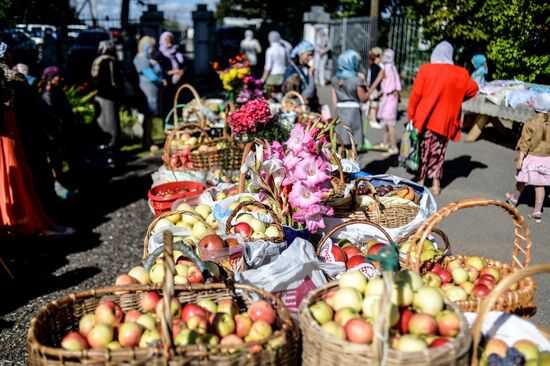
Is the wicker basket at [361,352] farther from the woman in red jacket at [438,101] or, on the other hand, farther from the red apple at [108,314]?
the woman in red jacket at [438,101]

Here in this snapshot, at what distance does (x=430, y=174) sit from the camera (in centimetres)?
729

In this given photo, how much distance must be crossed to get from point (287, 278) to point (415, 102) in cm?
499

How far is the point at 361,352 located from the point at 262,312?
0.57 m

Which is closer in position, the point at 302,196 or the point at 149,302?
the point at 149,302

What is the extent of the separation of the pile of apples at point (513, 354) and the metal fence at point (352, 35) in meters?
15.0

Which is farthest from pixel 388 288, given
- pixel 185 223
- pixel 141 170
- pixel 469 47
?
pixel 469 47

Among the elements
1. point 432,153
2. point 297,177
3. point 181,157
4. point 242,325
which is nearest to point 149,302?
point 242,325

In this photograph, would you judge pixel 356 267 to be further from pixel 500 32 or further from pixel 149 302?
pixel 500 32

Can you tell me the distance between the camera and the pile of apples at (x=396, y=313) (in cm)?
213

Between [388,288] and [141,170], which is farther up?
[388,288]

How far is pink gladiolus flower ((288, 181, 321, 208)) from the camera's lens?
3242 mm

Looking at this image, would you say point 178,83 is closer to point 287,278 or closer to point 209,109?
point 209,109

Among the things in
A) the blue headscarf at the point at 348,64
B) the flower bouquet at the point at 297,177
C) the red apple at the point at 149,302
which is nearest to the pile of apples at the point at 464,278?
the flower bouquet at the point at 297,177

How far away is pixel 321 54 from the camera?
18344mm
